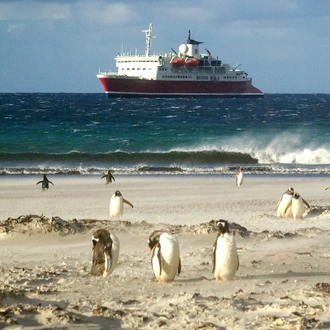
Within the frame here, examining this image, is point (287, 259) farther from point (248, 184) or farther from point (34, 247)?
point (248, 184)

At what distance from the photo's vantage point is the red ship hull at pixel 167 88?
75.9 metres

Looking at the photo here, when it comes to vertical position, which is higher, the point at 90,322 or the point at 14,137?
the point at 14,137

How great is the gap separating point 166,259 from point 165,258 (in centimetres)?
1

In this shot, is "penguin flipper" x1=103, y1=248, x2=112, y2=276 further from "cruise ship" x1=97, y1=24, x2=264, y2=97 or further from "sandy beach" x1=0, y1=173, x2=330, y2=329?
"cruise ship" x1=97, y1=24, x2=264, y2=97

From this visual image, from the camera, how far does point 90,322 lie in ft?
15.0

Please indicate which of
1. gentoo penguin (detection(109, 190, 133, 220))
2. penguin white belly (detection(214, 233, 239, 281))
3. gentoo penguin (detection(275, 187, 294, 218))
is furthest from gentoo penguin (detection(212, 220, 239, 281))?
gentoo penguin (detection(275, 187, 294, 218))

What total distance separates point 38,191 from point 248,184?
4786mm

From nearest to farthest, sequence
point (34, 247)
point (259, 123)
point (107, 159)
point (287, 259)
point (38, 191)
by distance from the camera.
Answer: point (287, 259), point (34, 247), point (38, 191), point (107, 159), point (259, 123)

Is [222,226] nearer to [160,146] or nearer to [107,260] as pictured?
[107,260]

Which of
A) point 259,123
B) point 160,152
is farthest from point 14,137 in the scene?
point 259,123

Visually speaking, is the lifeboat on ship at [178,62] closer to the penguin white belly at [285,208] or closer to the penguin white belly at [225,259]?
the penguin white belly at [285,208]

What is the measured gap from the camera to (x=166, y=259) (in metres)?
5.85

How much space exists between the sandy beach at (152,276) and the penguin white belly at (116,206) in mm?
246

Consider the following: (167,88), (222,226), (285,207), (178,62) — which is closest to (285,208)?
(285,207)
